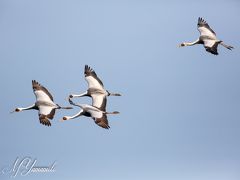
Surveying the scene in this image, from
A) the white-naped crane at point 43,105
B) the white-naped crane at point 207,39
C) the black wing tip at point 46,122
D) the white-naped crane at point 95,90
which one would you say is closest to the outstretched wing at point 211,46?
the white-naped crane at point 207,39

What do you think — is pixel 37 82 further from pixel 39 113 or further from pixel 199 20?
pixel 199 20

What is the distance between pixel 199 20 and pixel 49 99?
10.5 meters

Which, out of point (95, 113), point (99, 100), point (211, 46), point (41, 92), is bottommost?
point (95, 113)

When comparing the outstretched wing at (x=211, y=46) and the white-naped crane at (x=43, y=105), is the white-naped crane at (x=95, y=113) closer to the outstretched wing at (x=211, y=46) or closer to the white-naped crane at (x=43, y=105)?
the white-naped crane at (x=43, y=105)

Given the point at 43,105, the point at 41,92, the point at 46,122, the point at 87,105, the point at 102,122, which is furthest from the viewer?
the point at 41,92

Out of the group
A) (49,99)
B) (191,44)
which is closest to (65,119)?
(49,99)

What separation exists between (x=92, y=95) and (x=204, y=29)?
26.1 feet

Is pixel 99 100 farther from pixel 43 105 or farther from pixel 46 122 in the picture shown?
pixel 46 122

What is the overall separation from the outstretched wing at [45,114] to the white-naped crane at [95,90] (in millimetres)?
2709

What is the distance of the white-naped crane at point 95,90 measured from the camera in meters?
63.0

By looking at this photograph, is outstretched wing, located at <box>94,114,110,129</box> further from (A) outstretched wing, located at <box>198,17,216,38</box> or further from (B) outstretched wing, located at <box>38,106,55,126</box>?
(A) outstretched wing, located at <box>198,17,216,38</box>

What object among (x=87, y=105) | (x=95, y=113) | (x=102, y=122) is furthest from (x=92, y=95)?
(x=102, y=122)

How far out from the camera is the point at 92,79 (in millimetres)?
64125

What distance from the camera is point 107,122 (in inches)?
2304
